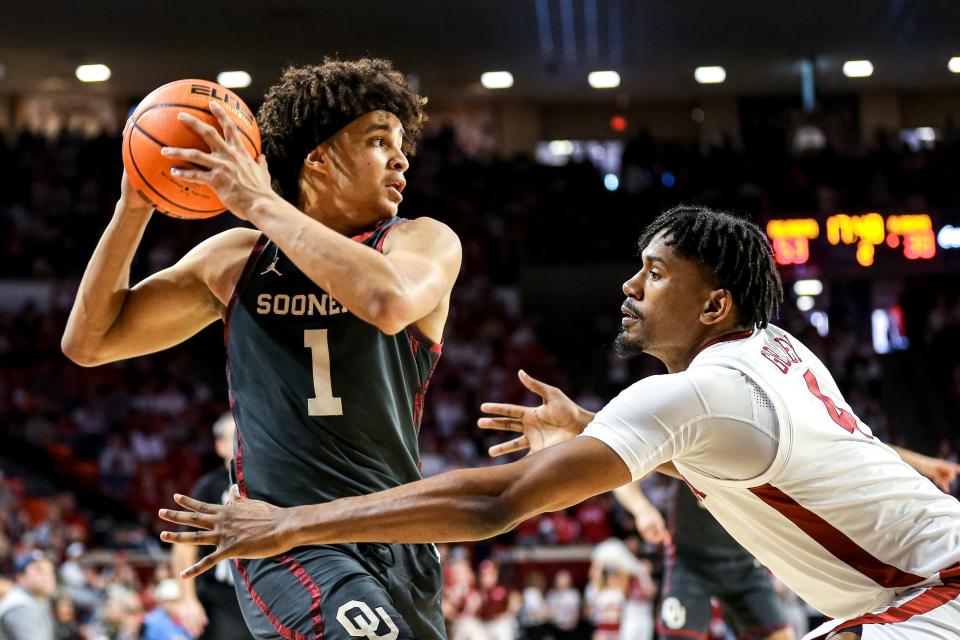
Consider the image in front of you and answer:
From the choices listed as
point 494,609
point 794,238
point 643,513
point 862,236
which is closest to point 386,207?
point 643,513

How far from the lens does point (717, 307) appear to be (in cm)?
309

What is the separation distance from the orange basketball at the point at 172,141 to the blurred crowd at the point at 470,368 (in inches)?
305

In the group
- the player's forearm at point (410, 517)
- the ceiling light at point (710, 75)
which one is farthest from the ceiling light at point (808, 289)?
the player's forearm at point (410, 517)

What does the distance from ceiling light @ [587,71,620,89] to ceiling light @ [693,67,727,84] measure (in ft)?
4.45

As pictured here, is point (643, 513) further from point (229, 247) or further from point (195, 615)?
point (229, 247)

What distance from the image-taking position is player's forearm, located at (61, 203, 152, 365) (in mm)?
3328

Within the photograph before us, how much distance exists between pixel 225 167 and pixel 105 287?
0.68 meters

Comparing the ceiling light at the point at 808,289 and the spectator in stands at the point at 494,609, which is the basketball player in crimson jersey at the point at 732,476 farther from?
the ceiling light at the point at 808,289

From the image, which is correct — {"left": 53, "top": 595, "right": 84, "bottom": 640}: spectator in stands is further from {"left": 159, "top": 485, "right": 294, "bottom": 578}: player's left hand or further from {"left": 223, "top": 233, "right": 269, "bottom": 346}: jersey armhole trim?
{"left": 159, "top": 485, "right": 294, "bottom": 578}: player's left hand

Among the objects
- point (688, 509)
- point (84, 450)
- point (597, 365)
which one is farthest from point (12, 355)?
point (688, 509)

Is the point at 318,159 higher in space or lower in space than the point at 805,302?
lower

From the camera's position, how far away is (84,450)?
A: 15.5 m

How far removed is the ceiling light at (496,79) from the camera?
19.8 meters

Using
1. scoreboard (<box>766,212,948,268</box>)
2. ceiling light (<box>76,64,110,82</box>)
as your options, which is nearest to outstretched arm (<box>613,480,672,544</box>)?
scoreboard (<box>766,212,948,268</box>)
